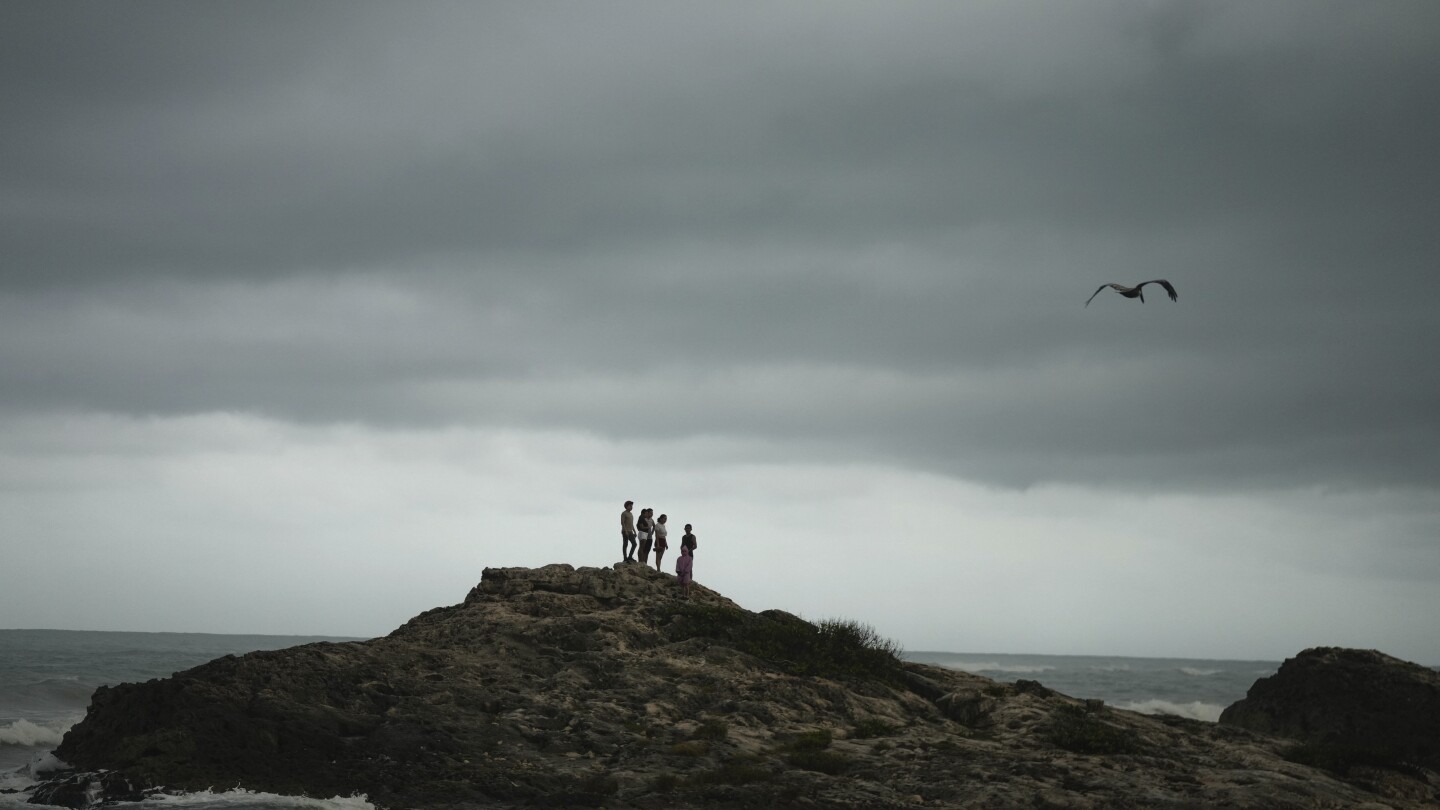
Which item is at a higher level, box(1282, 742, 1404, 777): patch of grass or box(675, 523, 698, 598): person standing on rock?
box(675, 523, 698, 598): person standing on rock

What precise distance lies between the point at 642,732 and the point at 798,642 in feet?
22.7

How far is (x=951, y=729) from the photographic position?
24.7 m

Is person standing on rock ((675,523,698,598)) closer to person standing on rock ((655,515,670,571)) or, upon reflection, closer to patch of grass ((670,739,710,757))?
person standing on rock ((655,515,670,571))

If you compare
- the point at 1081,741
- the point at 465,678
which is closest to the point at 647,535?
the point at 465,678

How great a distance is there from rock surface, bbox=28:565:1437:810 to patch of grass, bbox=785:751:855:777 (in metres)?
0.06

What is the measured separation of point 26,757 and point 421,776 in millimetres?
16717

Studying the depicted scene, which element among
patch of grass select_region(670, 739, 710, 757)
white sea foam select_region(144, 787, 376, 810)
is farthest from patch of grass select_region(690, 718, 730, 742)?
white sea foam select_region(144, 787, 376, 810)

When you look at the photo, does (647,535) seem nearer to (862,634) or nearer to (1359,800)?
(862,634)

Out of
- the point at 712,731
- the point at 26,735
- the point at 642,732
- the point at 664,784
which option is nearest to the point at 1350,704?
the point at 712,731

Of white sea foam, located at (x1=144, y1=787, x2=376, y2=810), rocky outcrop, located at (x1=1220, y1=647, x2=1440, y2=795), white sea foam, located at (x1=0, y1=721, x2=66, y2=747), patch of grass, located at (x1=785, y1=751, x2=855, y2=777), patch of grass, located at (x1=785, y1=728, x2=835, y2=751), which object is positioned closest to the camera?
white sea foam, located at (x1=144, y1=787, x2=376, y2=810)

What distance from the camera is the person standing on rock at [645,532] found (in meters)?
34.8

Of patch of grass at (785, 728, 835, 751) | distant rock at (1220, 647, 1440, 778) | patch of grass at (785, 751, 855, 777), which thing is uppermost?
distant rock at (1220, 647, 1440, 778)

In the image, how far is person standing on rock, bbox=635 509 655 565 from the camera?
Result: 34781mm

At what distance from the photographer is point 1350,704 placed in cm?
2783
